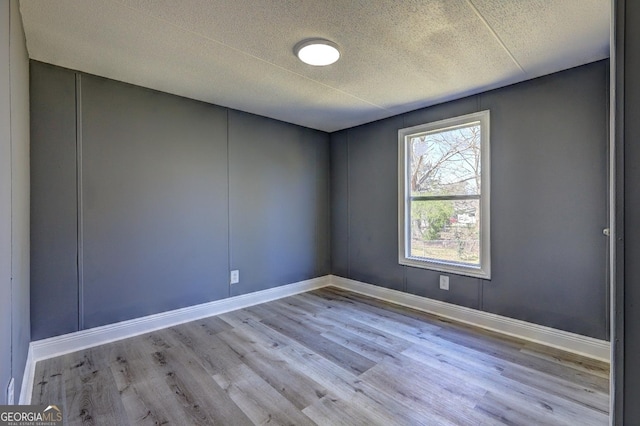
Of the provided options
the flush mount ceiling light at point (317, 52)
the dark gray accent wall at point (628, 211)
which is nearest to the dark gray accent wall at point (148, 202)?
the flush mount ceiling light at point (317, 52)

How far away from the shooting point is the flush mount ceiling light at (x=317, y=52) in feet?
6.68

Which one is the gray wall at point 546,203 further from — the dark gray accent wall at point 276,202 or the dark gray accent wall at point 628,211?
the dark gray accent wall at point 628,211

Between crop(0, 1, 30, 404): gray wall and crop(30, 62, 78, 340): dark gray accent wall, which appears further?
crop(30, 62, 78, 340): dark gray accent wall

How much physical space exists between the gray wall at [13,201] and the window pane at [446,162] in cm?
332

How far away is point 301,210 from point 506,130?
249cm

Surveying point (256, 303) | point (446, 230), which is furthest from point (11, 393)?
point (446, 230)

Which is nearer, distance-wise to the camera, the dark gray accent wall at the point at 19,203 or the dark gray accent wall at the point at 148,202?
the dark gray accent wall at the point at 19,203

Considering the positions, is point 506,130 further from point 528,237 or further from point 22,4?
point 22,4

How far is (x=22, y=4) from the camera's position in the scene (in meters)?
1.66

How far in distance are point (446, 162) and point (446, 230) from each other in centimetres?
73

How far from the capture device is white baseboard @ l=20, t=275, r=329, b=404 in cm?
220

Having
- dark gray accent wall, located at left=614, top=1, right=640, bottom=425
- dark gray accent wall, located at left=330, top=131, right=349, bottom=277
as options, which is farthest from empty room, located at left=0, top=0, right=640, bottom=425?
dark gray accent wall, located at left=330, top=131, right=349, bottom=277

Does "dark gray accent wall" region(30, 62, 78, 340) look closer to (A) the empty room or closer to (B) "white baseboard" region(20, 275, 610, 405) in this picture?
(A) the empty room

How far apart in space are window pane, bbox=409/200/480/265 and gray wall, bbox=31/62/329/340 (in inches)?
62.0
